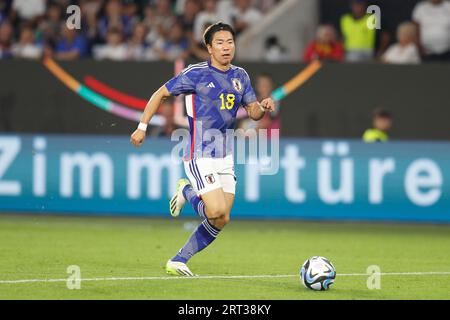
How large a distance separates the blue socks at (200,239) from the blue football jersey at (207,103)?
676 mm

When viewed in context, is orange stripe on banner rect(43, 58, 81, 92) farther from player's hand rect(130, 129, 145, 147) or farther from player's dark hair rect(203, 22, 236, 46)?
player's hand rect(130, 129, 145, 147)

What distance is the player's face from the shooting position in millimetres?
10242

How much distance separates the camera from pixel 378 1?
1816cm

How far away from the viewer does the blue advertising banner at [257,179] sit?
51.1 feet

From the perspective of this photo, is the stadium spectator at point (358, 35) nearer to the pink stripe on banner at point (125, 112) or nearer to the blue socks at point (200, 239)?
the pink stripe on banner at point (125, 112)

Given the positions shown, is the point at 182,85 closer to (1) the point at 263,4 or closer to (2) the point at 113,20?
(2) the point at 113,20

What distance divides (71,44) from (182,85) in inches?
340

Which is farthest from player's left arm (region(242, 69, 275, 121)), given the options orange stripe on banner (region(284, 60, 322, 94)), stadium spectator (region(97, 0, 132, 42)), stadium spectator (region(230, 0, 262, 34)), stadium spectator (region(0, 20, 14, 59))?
stadium spectator (region(0, 20, 14, 59))

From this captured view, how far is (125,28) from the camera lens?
19188 mm

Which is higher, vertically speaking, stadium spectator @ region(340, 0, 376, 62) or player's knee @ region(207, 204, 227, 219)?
stadium spectator @ region(340, 0, 376, 62)

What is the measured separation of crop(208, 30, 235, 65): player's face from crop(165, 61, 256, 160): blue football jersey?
0.16 metres

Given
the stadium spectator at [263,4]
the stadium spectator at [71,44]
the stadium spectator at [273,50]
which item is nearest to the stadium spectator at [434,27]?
the stadium spectator at [273,50]
